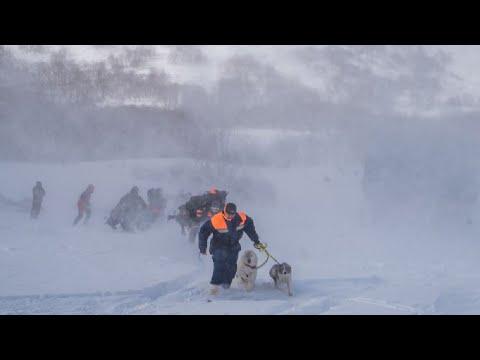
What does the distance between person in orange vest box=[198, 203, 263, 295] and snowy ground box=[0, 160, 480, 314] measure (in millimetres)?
265

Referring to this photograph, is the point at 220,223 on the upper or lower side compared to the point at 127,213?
lower

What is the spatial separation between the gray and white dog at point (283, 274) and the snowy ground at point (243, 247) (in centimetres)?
15

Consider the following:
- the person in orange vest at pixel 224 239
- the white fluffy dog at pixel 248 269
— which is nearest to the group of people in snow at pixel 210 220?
the person in orange vest at pixel 224 239

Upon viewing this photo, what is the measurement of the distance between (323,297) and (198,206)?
3.71 metres

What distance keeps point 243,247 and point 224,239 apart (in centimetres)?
598

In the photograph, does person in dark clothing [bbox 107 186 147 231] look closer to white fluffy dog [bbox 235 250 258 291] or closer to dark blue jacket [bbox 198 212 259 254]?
dark blue jacket [bbox 198 212 259 254]

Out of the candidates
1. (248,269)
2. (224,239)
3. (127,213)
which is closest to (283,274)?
(248,269)

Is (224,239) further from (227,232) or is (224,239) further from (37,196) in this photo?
(37,196)

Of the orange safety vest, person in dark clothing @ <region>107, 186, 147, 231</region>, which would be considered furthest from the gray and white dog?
person in dark clothing @ <region>107, 186, 147, 231</region>

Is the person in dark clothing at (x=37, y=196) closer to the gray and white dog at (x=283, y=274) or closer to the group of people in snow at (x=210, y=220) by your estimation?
the group of people in snow at (x=210, y=220)

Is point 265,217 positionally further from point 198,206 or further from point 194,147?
point 198,206

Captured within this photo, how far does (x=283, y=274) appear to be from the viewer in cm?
621

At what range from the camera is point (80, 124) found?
24.9 m

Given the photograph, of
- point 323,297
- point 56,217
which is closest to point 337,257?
point 323,297
